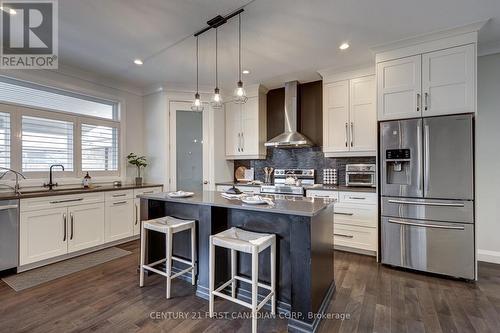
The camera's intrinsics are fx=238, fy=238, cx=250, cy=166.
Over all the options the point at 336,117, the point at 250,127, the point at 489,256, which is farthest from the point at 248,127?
the point at 489,256

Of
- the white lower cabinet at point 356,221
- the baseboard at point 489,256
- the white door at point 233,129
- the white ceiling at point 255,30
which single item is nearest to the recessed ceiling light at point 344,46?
the white ceiling at point 255,30

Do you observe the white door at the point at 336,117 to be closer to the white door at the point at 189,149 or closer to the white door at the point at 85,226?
the white door at the point at 189,149

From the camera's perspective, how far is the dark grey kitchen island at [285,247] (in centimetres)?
180

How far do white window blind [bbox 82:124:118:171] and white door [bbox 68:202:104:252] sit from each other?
91 centimetres

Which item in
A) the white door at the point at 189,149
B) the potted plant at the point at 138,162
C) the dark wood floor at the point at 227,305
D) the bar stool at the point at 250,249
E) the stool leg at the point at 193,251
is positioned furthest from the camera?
the white door at the point at 189,149

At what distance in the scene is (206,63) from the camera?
3.51 meters

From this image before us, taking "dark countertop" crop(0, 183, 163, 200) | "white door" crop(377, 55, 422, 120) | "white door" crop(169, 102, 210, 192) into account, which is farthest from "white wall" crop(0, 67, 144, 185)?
"white door" crop(377, 55, 422, 120)

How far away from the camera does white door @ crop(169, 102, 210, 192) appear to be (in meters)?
4.45

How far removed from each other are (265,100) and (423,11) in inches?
109

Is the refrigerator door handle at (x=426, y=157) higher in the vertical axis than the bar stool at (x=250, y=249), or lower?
higher

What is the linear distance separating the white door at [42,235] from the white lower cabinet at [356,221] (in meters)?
Answer: 3.57

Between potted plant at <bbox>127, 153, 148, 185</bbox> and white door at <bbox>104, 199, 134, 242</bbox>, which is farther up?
potted plant at <bbox>127, 153, 148, 185</bbox>

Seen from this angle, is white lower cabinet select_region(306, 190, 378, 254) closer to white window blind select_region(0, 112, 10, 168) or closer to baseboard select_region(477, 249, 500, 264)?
baseboard select_region(477, 249, 500, 264)

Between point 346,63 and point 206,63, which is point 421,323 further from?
point 206,63
